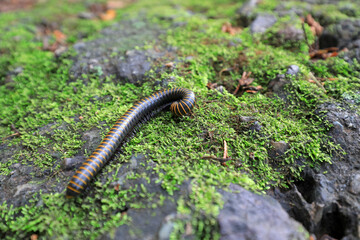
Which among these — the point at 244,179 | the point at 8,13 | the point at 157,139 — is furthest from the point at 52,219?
the point at 8,13

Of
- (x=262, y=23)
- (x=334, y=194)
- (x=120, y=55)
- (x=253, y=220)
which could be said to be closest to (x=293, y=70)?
(x=262, y=23)

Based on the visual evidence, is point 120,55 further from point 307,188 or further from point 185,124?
point 307,188

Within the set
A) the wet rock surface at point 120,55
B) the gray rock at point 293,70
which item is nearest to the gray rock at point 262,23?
the gray rock at point 293,70

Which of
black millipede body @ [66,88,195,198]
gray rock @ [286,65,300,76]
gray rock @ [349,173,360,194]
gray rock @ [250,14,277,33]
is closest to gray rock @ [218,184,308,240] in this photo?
gray rock @ [349,173,360,194]

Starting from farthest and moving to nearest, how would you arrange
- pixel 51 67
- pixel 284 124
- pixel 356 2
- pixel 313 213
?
pixel 356 2 < pixel 51 67 < pixel 284 124 < pixel 313 213

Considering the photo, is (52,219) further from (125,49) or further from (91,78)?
(125,49)

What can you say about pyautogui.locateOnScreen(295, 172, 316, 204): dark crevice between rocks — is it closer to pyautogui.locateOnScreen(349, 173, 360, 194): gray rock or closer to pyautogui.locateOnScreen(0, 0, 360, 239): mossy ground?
pyautogui.locateOnScreen(0, 0, 360, 239): mossy ground
